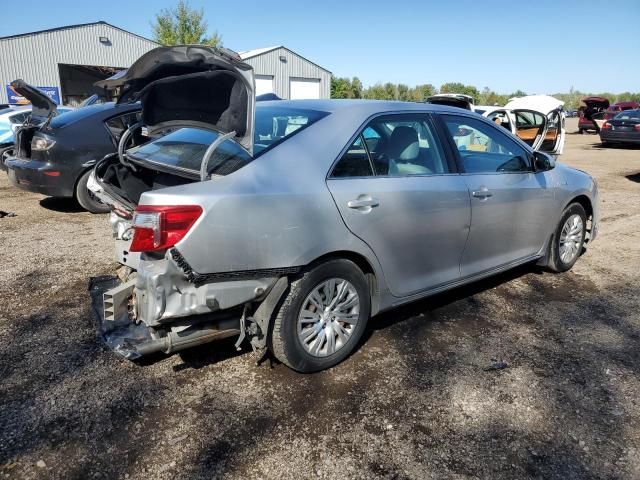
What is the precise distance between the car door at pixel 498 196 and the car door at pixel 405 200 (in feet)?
0.53

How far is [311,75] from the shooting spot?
33781 millimetres

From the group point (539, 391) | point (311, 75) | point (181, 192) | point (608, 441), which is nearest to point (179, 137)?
point (181, 192)

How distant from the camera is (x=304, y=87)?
3356cm

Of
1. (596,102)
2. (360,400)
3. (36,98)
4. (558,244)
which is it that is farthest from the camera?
(596,102)

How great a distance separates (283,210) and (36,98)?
16.6 feet

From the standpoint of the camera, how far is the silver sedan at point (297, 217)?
101 inches

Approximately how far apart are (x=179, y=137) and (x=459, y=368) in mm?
2408

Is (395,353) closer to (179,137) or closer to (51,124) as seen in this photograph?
(179,137)

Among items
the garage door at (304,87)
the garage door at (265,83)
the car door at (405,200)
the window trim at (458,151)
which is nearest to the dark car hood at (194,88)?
the car door at (405,200)

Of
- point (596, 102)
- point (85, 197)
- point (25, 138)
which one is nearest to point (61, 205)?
point (85, 197)

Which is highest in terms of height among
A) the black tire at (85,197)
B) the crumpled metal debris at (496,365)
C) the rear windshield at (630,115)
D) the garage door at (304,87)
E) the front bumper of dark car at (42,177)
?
the garage door at (304,87)

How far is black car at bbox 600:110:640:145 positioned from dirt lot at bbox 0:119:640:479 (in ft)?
55.0

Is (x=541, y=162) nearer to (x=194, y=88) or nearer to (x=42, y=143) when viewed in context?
(x=194, y=88)

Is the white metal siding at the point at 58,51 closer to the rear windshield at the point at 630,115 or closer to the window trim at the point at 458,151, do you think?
the rear windshield at the point at 630,115
